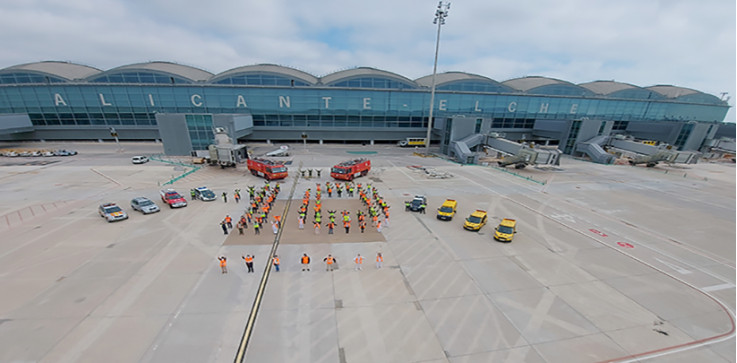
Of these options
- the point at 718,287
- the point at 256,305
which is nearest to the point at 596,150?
the point at 718,287

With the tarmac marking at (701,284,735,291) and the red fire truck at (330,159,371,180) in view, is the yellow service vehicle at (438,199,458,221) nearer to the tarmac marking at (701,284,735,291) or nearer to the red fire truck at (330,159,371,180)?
the tarmac marking at (701,284,735,291)

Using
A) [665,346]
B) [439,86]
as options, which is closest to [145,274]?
[665,346]

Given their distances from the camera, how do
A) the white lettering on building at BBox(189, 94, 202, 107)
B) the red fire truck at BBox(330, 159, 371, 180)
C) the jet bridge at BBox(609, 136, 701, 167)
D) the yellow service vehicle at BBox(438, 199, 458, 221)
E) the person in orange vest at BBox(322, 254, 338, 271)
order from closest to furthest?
the person in orange vest at BBox(322, 254, 338, 271)
the yellow service vehicle at BBox(438, 199, 458, 221)
the red fire truck at BBox(330, 159, 371, 180)
the jet bridge at BBox(609, 136, 701, 167)
the white lettering on building at BBox(189, 94, 202, 107)

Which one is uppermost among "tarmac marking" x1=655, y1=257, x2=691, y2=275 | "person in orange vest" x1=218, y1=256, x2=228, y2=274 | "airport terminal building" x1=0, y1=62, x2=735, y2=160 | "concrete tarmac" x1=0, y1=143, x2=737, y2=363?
"airport terminal building" x1=0, y1=62, x2=735, y2=160

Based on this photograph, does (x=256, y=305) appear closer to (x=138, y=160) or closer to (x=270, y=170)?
(x=270, y=170)

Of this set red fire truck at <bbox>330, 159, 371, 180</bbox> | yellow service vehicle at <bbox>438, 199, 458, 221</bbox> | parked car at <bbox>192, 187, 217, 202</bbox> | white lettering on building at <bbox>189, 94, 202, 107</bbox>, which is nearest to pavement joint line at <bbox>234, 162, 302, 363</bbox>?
parked car at <bbox>192, 187, 217, 202</bbox>
